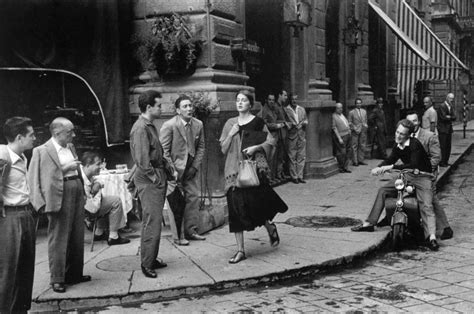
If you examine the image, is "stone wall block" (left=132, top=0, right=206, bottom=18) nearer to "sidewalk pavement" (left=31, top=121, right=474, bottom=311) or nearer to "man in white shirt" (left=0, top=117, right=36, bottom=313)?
"sidewalk pavement" (left=31, top=121, right=474, bottom=311)

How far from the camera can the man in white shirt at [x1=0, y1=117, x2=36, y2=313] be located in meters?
4.62

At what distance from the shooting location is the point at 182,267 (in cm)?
649

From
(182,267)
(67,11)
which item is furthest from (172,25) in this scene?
(182,267)

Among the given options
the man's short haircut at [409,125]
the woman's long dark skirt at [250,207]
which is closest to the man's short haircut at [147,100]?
the woman's long dark skirt at [250,207]

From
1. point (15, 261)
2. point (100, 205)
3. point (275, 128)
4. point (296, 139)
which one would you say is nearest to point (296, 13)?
point (275, 128)

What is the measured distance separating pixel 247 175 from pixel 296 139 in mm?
6402

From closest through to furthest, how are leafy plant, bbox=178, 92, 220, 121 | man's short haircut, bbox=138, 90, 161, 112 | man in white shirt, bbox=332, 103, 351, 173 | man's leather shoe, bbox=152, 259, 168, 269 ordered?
man's short haircut, bbox=138, 90, 161, 112 → man's leather shoe, bbox=152, 259, 168, 269 → leafy plant, bbox=178, 92, 220, 121 → man in white shirt, bbox=332, 103, 351, 173

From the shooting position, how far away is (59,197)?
5.64m

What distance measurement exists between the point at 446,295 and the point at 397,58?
15.6 meters

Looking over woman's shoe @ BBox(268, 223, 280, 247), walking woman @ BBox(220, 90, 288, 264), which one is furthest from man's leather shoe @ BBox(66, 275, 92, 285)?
woman's shoe @ BBox(268, 223, 280, 247)

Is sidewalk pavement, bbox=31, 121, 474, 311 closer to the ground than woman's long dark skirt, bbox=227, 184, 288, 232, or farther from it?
closer to the ground

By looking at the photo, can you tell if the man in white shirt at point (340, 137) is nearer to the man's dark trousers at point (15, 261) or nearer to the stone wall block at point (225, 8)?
the stone wall block at point (225, 8)

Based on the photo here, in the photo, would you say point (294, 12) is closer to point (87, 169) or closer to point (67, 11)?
point (67, 11)

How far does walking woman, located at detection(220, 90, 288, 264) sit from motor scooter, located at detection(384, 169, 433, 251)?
5.17 ft
